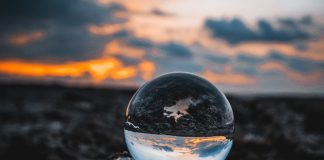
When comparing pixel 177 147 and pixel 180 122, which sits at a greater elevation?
pixel 180 122

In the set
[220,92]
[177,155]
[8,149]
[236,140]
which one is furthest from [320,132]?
[8,149]

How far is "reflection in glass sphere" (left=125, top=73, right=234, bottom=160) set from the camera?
331cm

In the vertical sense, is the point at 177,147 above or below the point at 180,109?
below

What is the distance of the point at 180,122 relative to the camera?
3.31 m

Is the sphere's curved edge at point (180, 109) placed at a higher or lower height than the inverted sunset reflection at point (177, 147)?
higher

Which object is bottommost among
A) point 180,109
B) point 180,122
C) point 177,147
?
point 177,147

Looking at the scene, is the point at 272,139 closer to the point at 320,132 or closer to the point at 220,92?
the point at 320,132

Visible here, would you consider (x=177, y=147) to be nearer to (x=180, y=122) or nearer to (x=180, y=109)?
(x=180, y=122)

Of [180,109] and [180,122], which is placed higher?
[180,109]

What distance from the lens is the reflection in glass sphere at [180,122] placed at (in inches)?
130

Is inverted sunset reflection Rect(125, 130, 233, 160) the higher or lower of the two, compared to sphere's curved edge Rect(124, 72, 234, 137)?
lower

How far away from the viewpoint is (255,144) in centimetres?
604

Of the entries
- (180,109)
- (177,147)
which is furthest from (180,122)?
(177,147)

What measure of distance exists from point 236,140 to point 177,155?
3.48 m
